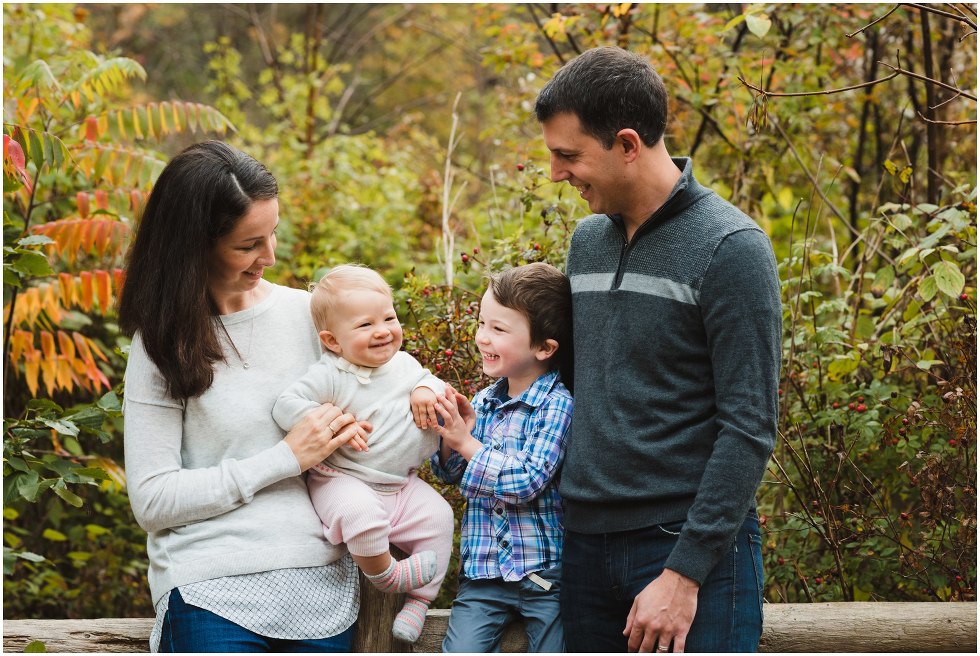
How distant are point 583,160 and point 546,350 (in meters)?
0.55

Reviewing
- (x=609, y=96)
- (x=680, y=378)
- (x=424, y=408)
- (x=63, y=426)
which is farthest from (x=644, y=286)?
(x=63, y=426)

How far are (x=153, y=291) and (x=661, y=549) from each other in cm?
138

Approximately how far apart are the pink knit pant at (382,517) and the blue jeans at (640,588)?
0.37 metres

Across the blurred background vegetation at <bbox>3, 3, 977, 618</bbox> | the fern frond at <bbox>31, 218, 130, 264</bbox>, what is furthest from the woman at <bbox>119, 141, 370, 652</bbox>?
the fern frond at <bbox>31, 218, 130, 264</bbox>

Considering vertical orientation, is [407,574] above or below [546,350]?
below

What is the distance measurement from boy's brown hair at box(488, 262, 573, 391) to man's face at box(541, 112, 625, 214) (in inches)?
11.9

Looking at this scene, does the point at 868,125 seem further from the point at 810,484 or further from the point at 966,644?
the point at 966,644

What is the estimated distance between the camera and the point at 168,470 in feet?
7.26

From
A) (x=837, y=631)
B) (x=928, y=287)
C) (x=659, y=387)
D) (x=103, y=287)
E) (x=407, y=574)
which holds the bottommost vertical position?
(x=837, y=631)

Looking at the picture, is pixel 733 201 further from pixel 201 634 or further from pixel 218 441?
pixel 201 634

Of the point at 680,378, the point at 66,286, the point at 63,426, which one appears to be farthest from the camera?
the point at 66,286

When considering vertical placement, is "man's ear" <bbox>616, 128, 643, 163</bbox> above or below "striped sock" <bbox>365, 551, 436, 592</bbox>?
above

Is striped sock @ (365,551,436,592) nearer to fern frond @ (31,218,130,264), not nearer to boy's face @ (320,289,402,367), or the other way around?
boy's face @ (320,289,402,367)

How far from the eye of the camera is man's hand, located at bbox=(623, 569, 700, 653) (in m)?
2.04
